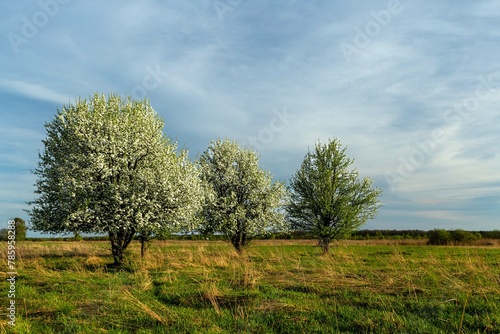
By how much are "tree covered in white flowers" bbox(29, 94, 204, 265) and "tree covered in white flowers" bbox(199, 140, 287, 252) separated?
348 inches

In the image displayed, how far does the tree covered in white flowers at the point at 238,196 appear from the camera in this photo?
36.7 metres

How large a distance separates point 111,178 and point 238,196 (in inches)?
628

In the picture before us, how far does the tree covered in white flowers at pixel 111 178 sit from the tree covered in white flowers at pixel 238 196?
8.85m

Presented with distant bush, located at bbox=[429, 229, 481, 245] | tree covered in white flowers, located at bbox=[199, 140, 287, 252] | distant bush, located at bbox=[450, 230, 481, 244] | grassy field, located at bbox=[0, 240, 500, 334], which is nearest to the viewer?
grassy field, located at bbox=[0, 240, 500, 334]

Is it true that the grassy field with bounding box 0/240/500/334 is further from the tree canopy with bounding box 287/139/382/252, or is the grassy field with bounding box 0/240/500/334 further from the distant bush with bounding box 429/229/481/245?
the distant bush with bounding box 429/229/481/245

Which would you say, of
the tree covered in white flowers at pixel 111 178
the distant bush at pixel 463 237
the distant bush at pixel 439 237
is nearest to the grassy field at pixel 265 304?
the tree covered in white flowers at pixel 111 178

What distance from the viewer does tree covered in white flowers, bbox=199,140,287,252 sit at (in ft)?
120

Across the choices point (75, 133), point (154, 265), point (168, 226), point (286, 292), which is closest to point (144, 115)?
point (75, 133)

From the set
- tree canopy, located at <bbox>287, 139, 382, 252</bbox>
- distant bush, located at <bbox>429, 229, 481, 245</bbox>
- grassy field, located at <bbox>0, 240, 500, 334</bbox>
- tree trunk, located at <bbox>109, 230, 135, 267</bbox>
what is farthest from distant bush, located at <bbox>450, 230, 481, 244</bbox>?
tree trunk, located at <bbox>109, 230, 135, 267</bbox>

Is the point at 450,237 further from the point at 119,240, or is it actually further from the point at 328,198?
the point at 119,240

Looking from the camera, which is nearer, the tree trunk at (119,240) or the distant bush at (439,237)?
the tree trunk at (119,240)

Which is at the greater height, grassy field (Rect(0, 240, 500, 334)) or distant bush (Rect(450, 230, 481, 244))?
distant bush (Rect(450, 230, 481, 244))

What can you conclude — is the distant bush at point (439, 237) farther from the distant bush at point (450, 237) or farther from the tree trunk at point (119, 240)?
the tree trunk at point (119, 240)

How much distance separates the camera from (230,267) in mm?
20750
